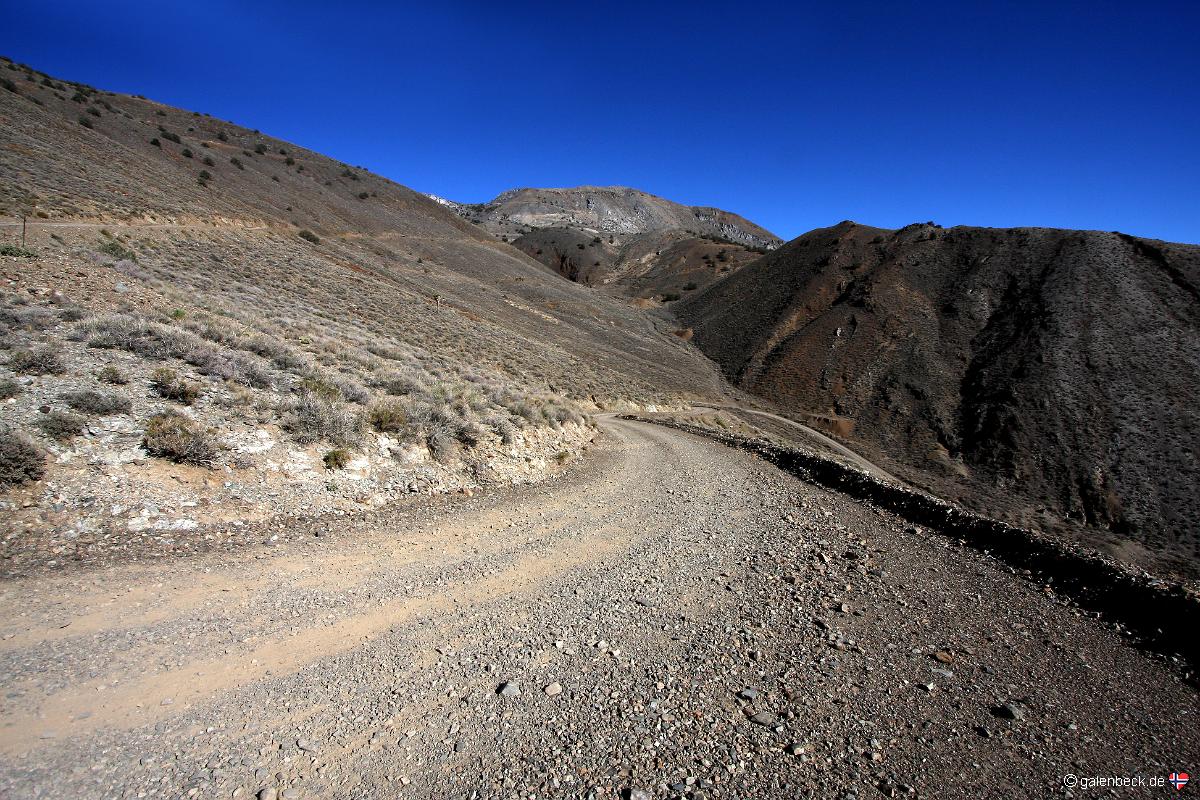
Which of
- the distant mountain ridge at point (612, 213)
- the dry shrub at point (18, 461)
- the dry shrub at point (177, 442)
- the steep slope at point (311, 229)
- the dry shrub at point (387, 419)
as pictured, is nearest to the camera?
the dry shrub at point (18, 461)

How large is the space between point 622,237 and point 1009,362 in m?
104

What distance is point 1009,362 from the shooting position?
35.5 m

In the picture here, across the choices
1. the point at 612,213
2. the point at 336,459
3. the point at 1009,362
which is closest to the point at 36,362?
the point at 336,459

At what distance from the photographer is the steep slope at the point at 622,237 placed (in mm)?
90875

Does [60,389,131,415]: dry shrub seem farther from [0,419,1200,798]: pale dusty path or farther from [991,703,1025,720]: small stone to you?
[991,703,1025,720]: small stone

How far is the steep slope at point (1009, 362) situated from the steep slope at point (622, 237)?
3317 cm

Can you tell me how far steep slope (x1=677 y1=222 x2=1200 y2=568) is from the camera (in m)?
26.1

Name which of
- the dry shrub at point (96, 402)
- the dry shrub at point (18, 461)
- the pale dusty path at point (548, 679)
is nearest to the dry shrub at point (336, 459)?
the pale dusty path at point (548, 679)

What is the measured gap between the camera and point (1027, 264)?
44.4 meters

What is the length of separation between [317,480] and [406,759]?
5852mm

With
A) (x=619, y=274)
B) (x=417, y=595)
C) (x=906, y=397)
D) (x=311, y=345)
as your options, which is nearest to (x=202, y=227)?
(x=311, y=345)

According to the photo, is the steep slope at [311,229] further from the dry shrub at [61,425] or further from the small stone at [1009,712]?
the small stone at [1009,712]

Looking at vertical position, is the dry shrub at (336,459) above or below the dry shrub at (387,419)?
below

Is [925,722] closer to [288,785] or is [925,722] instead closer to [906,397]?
[288,785]
